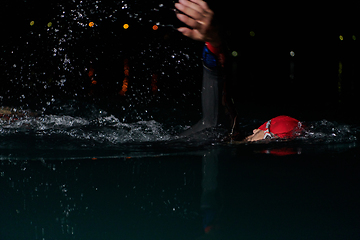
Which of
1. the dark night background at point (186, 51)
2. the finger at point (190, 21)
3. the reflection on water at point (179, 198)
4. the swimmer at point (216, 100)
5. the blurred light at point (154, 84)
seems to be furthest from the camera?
the blurred light at point (154, 84)

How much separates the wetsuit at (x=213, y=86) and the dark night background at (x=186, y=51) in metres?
3.20

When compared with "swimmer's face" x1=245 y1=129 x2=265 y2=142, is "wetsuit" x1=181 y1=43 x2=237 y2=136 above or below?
above

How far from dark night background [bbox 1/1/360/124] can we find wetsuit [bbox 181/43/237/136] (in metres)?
3.20

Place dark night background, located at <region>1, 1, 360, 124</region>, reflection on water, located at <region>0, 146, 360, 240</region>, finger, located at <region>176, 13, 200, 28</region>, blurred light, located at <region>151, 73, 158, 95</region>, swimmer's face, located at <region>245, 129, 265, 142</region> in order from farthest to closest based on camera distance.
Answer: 1. blurred light, located at <region>151, 73, 158, 95</region>
2. dark night background, located at <region>1, 1, 360, 124</region>
3. swimmer's face, located at <region>245, 129, 265, 142</region>
4. finger, located at <region>176, 13, 200, 28</region>
5. reflection on water, located at <region>0, 146, 360, 240</region>

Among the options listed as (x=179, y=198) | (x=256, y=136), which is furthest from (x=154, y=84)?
(x=179, y=198)

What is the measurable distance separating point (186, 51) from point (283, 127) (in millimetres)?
4862

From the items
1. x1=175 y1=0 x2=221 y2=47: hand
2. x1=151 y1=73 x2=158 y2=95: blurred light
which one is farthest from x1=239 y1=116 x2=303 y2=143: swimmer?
x1=151 y1=73 x2=158 y2=95: blurred light

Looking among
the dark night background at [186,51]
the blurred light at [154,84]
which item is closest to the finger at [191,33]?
the dark night background at [186,51]

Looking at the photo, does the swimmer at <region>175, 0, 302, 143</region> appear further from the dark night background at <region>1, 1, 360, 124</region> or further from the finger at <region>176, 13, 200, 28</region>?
the dark night background at <region>1, 1, 360, 124</region>

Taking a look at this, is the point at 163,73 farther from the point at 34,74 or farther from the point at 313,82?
the point at 313,82

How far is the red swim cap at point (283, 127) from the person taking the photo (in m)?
2.06

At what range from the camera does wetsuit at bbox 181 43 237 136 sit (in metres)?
2.00

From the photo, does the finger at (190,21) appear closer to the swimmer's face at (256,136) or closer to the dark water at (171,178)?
the dark water at (171,178)

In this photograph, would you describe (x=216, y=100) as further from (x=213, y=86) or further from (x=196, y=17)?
(x=196, y=17)
